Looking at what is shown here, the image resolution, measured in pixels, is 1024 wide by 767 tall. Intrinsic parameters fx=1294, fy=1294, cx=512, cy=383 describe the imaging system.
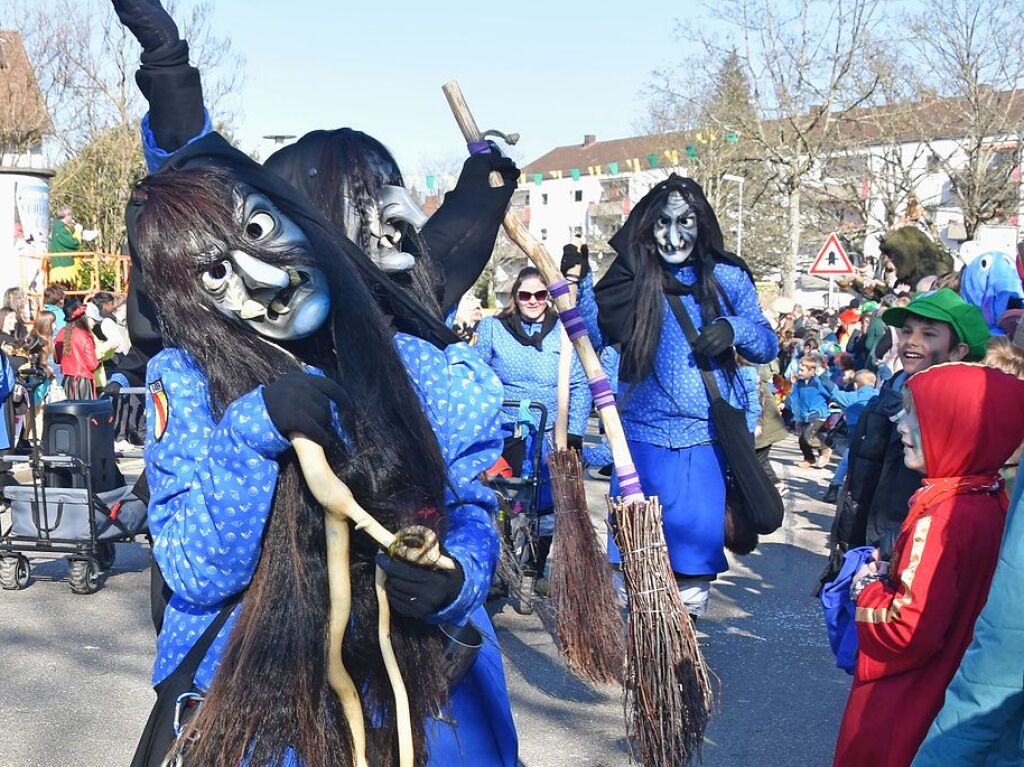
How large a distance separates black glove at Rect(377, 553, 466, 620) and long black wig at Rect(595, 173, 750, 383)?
132 inches

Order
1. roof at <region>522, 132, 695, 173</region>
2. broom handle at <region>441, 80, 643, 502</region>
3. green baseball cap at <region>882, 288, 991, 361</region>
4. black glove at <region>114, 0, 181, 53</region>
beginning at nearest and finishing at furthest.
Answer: black glove at <region>114, 0, 181, 53</region>
broom handle at <region>441, 80, 643, 502</region>
green baseball cap at <region>882, 288, 991, 361</region>
roof at <region>522, 132, 695, 173</region>

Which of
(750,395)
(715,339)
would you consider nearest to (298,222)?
(715,339)

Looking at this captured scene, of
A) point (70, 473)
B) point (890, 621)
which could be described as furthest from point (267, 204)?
point (70, 473)

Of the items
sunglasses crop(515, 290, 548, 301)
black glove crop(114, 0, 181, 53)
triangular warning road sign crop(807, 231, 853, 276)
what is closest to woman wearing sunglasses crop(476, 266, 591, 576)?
sunglasses crop(515, 290, 548, 301)

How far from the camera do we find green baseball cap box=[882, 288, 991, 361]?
4.42 m

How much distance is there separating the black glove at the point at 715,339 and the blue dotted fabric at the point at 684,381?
51 mm

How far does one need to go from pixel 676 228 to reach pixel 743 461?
100 cm

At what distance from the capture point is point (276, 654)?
2.01 metres

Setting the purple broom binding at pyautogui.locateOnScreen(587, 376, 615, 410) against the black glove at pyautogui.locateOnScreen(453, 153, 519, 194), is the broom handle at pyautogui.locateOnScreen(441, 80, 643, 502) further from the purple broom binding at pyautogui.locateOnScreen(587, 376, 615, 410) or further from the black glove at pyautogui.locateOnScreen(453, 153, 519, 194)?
the black glove at pyautogui.locateOnScreen(453, 153, 519, 194)

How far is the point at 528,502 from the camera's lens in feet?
23.4

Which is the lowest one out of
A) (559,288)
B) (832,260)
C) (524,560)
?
(524,560)

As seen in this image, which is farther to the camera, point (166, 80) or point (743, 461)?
point (743, 461)

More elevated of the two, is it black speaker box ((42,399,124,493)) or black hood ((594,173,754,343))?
black hood ((594,173,754,343))

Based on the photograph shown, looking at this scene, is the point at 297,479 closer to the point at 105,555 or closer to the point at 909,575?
the point at 909,575
